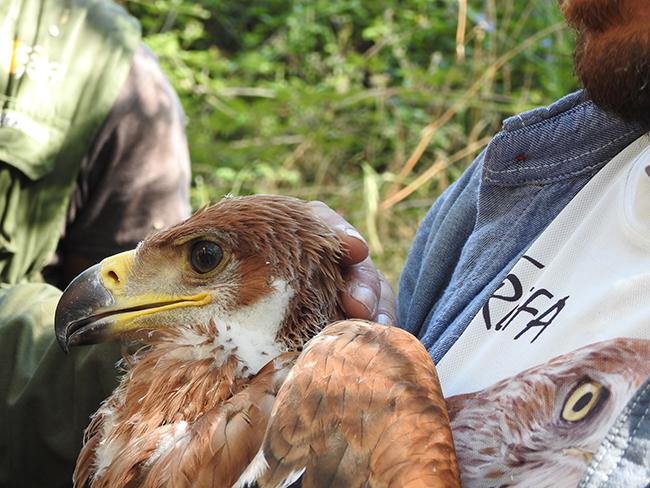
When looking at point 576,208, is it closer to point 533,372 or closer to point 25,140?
point 533,372

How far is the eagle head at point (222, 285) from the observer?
195 centimetres

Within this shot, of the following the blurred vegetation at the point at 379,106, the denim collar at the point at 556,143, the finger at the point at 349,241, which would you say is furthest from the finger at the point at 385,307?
the blurred vegetation at the point at 379,106

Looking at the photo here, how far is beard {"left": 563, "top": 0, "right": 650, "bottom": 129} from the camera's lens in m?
1.73

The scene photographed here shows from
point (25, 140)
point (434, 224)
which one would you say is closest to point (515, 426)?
point (434, 224)

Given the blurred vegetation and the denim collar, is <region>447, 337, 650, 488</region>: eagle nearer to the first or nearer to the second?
the denim collar

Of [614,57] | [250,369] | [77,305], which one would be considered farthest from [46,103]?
[614,57]

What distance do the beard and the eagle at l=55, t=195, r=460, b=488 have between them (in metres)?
0.65

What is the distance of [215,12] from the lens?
10.4m

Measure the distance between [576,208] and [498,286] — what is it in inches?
8.8

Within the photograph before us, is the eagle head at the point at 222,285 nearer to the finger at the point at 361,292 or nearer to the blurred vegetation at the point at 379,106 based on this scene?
the finger at the point at 361,292

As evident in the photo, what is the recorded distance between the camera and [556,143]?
207cm

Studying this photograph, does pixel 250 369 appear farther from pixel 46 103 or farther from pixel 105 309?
pixel 46 103

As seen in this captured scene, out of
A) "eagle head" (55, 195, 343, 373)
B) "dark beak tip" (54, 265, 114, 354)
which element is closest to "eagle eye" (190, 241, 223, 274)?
"eagle head" (55, 195, 343, 373)

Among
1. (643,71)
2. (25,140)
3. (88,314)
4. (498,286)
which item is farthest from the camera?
(25,140)
